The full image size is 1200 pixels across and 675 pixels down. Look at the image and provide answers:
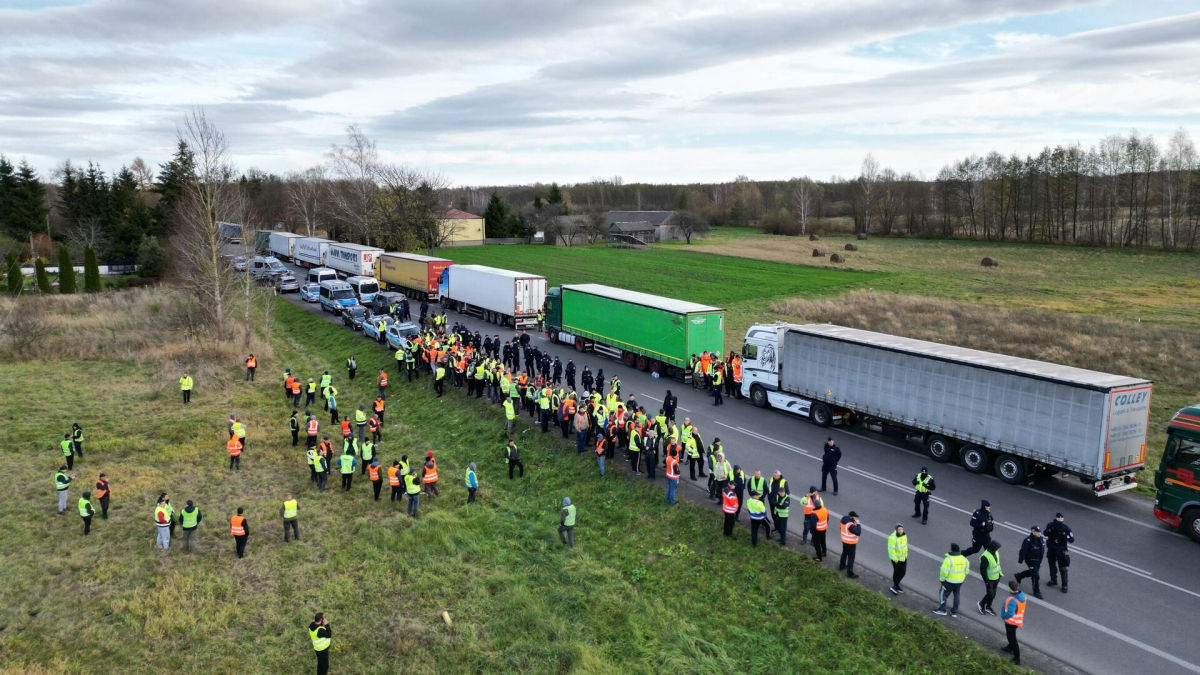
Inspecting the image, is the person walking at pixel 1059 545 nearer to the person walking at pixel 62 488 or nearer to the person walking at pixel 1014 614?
the person walking at pixel 1014 614

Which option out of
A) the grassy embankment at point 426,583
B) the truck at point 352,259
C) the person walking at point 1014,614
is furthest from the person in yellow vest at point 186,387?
the person walking at point 1014,614

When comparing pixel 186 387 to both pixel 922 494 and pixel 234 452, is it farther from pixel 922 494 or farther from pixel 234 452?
pixel 922 494

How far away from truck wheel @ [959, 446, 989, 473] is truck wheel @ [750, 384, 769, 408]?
726 cm

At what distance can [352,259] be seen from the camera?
59781 millimetres

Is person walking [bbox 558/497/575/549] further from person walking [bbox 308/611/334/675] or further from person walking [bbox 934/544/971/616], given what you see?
person walking [bbox 934/544/971/616]

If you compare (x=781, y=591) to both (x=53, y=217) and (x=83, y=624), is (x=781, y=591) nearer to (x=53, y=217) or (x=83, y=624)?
(x=83, y=624)

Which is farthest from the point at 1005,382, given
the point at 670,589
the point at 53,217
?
the point at 53,217

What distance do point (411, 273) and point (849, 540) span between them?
4316 cm

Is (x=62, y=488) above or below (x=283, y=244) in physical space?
below

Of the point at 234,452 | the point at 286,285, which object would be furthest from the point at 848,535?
the point at 286,285

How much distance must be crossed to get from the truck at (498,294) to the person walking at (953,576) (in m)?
29.9

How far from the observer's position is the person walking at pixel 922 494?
52.2 ft

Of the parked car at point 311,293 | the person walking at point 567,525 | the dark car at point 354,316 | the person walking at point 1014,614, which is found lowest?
the person walking at point 567,525

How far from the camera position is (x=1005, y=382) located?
60.9ft
